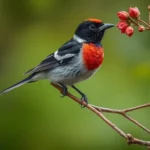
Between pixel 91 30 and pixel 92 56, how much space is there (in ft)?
0.39

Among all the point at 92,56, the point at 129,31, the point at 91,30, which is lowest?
the point at 129,31

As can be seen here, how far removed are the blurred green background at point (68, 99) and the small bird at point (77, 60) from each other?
203 millimetres

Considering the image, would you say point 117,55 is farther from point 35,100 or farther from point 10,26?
point 10,26

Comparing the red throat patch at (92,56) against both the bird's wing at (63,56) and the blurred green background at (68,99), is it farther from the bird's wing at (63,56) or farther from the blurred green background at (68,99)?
the blurred green background at (68,99)

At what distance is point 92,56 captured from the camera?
2893 millimetres

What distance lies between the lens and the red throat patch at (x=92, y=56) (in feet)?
9.41

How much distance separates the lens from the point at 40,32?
4.38 m

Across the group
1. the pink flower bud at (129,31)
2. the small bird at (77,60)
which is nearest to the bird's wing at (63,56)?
the small bird at (77,60)

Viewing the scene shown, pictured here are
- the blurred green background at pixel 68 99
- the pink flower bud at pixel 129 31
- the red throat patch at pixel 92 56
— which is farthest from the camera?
the blurred green background at pixel 68 99

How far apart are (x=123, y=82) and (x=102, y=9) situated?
37.3 inches

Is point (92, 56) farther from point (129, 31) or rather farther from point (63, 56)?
point (129, 31)

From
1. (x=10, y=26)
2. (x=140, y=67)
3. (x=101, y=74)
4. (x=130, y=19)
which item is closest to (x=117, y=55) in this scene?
(x=101, y=74)

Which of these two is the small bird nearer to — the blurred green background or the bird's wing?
the bird's wing

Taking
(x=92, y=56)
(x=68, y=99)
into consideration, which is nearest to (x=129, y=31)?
(x=92, y=56)
